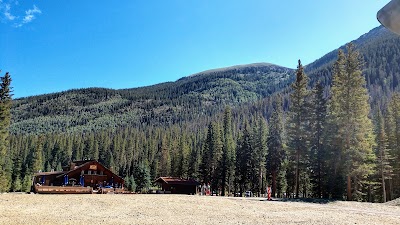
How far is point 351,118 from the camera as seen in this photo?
1382 inches

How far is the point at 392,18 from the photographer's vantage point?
89.6 inches

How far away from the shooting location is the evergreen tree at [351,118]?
34.2 meters

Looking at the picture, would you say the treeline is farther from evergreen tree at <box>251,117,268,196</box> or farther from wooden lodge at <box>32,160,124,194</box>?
wooden lodge at <box>32,160,124,194</box>

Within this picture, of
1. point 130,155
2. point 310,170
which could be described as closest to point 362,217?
point 310,170

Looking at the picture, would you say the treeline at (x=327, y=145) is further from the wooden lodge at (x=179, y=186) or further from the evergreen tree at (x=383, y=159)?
the wooden lodge at (x=179, y=186)

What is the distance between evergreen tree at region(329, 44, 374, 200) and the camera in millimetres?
34219

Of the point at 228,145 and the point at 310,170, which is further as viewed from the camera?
the point at 228,145

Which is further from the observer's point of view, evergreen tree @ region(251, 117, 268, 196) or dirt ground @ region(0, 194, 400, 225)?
evergreen tree @ region(251, 117, 268, 196)

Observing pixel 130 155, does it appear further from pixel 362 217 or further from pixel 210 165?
pixel 362 217

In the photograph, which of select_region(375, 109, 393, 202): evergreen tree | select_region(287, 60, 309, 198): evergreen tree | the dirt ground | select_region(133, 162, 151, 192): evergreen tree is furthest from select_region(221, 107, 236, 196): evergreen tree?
the dirt ground

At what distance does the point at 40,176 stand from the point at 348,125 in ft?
196

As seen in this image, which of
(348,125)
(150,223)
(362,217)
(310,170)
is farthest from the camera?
(310,170)

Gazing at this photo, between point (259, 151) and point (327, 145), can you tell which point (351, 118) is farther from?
point (259, 151)

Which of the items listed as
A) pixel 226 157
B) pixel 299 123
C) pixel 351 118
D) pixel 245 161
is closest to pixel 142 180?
pixel 226 157
